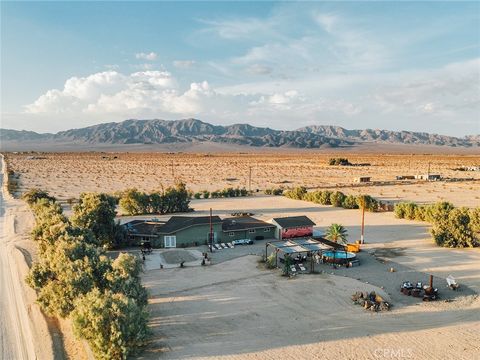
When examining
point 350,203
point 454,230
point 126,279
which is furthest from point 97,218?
point 350,203

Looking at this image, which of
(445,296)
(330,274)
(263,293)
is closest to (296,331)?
(263,293)

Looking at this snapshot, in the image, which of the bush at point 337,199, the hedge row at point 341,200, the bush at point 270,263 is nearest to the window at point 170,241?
the bush at point 270,263

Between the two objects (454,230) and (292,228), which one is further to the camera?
(292,228)

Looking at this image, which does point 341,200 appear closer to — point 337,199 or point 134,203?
point 337,199

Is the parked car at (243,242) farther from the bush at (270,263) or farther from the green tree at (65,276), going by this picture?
the green tree at (65,276)

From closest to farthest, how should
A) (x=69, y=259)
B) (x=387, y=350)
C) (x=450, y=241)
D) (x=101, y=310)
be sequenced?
(x=101, y=310)
(x=387, y=350)
(x=69, y=259)
(x=450, y=241)

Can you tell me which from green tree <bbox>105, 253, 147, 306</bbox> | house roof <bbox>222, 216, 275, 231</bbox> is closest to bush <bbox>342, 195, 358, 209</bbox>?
house roof <bbox>222, 216, 275, 231</bbox>

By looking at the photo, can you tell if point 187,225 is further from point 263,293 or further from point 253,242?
point 263,293
